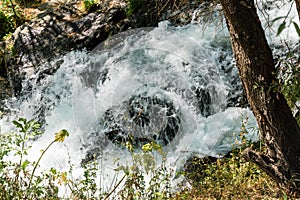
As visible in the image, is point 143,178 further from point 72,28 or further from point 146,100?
point 72,28

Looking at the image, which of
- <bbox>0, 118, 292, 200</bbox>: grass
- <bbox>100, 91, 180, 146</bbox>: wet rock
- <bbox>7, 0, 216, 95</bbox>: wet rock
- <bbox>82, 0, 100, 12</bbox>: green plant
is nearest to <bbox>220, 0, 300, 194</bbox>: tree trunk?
<bbox>0, 118, 292, 200</bbox>: grass

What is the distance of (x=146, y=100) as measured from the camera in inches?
193

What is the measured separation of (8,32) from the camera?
7277 mm

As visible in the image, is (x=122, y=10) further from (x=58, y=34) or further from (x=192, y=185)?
(x=192, y=185)

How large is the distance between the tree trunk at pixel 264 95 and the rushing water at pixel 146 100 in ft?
3.91

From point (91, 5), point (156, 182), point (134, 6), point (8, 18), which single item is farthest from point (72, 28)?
point (156, 182)

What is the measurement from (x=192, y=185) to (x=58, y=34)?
3730 millimetres

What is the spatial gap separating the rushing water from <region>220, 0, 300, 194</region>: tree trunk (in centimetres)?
119

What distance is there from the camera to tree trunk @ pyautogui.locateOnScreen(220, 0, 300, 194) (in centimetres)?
275

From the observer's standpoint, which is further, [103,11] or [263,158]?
[103,11]

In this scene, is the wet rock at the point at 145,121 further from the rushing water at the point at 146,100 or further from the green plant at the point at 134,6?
the green plant at the point at 134,6

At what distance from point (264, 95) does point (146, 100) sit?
6.97ft

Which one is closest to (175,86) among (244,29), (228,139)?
(228,139)

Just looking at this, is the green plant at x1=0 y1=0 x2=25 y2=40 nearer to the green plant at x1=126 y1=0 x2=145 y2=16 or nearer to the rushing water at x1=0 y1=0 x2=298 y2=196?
the rushing water at x1=0 y1=0 x2=298 y2=196
